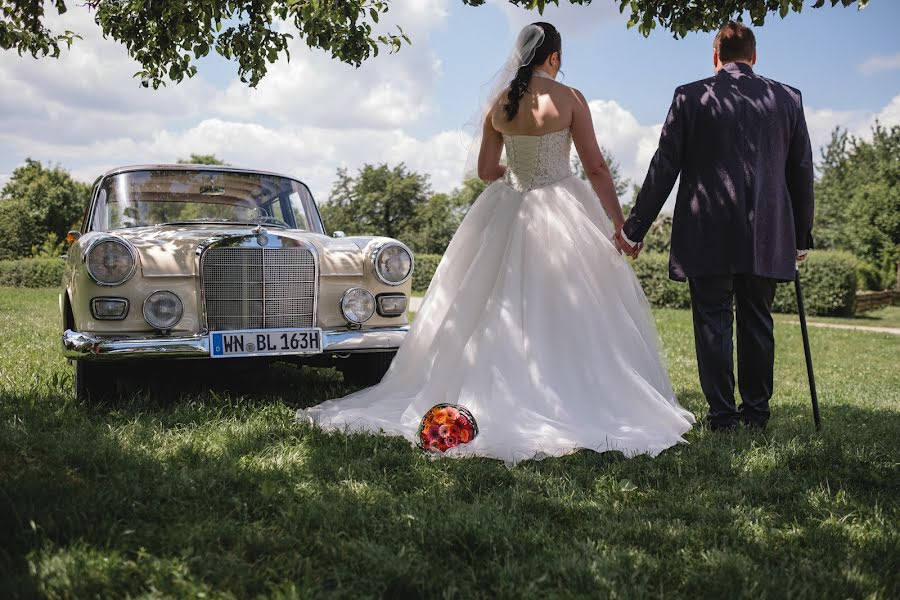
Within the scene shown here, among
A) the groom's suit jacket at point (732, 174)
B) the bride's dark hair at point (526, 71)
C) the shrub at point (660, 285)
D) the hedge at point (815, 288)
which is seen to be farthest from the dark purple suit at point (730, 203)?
the shrub at point (660, 285)

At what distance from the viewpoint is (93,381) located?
4578 millimetres

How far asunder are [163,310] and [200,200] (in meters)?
1.41

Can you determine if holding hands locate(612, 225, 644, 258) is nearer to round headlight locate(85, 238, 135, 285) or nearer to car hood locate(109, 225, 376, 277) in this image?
car hood locate(109, 225, 376, 277)

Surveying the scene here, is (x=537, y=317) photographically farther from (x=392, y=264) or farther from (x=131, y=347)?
(x=131, y=347)

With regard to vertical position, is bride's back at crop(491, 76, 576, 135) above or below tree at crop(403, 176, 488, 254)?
→ below

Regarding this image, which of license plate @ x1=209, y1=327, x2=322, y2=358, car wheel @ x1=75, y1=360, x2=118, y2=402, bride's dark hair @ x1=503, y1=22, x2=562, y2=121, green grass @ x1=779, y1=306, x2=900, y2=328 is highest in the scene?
bride's dark hair @ x1=503, y1=22, x2=562, y2=121

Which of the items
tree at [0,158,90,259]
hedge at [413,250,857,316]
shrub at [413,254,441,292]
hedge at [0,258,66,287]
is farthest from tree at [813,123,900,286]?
tree at [0,158,90,259]

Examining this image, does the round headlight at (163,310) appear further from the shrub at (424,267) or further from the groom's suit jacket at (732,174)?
the shrub at (424,267)

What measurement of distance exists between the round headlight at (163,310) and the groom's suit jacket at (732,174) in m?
2.75

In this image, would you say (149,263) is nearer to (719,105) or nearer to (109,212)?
(109,212)

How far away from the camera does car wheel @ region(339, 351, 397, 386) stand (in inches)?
212

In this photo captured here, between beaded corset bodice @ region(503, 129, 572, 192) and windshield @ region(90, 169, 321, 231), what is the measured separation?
81.5 inches

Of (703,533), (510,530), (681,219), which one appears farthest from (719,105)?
(510,530)

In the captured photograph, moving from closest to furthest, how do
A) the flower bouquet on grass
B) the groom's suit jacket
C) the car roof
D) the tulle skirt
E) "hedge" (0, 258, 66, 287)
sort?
the flower bouquet on grass → the tulle skirt → the groom's suit jacket → the car roof → "hedge" (0, 258, 66, 287)
